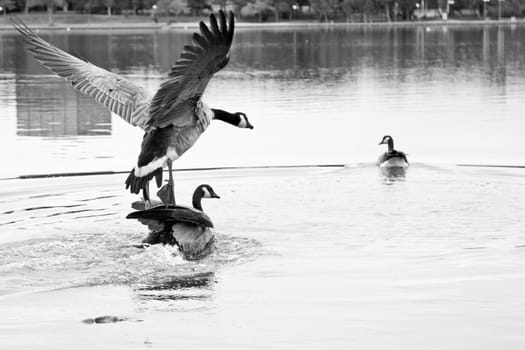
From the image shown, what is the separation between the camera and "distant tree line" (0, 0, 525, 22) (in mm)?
155375

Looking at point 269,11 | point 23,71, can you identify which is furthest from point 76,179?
point 269,11

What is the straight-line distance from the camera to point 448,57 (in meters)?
57.6

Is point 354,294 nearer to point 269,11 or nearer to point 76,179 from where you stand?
point 76,179

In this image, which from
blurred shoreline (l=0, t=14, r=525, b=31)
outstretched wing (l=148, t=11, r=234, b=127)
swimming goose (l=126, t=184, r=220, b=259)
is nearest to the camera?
outstretched wing (l=148, t=11, r=234, b=127)

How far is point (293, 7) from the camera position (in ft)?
526

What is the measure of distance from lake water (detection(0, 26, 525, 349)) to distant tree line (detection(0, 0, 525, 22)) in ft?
430

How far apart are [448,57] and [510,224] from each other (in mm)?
45707

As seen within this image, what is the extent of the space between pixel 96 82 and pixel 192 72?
3035mm

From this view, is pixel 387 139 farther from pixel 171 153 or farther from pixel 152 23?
pixel 152 23

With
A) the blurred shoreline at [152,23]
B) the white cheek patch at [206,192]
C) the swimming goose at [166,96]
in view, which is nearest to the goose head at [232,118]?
the swimming goose at [166,96]

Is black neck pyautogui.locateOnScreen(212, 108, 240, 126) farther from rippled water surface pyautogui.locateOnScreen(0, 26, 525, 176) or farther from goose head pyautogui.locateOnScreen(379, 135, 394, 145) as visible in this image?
goose head pyautogui.locateOnScreen(379, 135, 394, 145)

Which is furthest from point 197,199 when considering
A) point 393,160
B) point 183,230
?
point 393,160

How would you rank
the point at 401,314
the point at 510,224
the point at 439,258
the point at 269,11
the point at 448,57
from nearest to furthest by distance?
the point at 401,314 < the point at 439,258 < the point at 510,224 < the point at 448,57 < the point at 269,11

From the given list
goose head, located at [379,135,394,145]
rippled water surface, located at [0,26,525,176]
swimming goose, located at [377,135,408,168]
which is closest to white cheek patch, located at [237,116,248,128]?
rippled water surface, located at [0,26,525,176]
